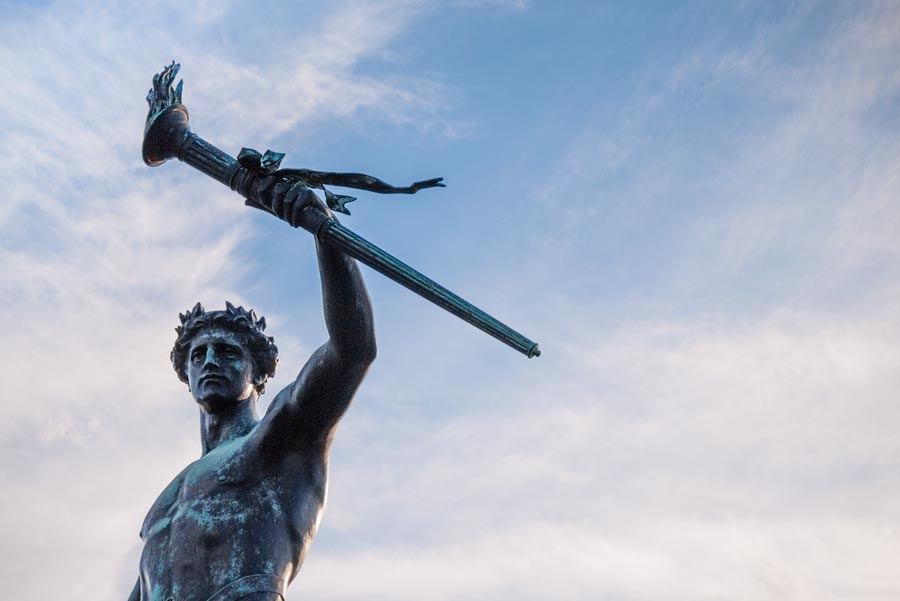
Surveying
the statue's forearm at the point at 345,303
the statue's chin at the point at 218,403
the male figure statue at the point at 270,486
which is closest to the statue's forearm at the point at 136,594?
the male figure statue at the point at 270,486

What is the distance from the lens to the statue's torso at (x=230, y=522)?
729 cm

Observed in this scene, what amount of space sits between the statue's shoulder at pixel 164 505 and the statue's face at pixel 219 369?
22.4 inches

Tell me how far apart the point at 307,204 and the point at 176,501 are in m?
2.30

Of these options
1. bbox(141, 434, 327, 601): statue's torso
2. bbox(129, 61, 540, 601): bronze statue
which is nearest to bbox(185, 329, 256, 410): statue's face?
bbox(129, 61, 540, 601): bronze statue

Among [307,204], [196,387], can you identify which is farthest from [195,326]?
[307,204]

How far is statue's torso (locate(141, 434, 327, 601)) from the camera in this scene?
729 centimetres

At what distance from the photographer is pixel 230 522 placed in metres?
7.44

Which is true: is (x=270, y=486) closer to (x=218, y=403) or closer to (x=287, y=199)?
(x=218, y=403)

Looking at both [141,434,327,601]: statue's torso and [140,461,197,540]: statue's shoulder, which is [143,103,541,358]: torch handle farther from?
[140,461,197,540]: statue's shoulder

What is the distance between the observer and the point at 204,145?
779 centimetres

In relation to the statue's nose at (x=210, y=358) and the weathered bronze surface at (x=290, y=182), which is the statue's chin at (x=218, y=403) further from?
the weathered bronze surface at (x=290, y=182)

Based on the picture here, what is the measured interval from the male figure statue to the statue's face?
1.04 feet

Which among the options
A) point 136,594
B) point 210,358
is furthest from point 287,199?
point 136,594

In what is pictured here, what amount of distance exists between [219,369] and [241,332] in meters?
0.39
